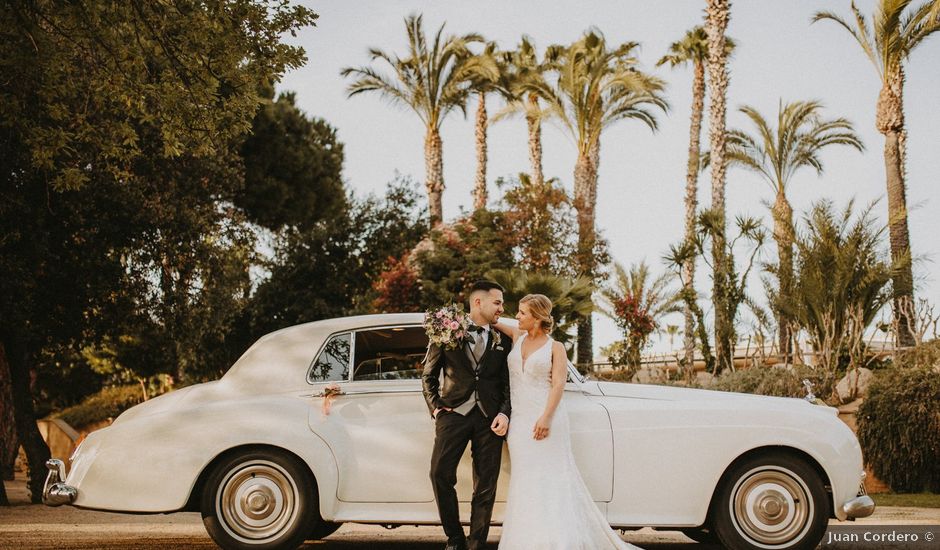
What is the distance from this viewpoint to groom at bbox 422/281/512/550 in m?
6.32

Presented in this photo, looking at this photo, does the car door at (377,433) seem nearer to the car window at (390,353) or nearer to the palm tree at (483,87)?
the car window at (390,353)

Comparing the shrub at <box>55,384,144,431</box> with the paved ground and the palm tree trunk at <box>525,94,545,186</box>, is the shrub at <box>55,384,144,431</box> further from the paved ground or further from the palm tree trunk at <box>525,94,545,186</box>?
the paved ground

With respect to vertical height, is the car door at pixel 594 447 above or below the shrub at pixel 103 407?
above

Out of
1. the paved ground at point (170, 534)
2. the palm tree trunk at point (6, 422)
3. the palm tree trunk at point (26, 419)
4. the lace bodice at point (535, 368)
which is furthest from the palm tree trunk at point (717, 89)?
the lace bodice at point (535, 368)

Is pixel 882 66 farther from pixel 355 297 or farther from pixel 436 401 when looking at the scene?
pixel 436 401

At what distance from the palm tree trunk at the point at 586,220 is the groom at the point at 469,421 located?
18754mm

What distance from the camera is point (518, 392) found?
655 centimetres

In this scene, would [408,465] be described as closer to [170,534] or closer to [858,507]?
[858,507]

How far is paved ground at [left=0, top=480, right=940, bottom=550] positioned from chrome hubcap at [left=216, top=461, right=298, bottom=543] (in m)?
1.24

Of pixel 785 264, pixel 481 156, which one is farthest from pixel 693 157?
pixel 785 264

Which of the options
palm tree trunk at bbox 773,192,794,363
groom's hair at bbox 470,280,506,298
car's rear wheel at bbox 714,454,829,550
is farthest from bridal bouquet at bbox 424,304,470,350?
palm tree trunk at bbox 773,192,794,363

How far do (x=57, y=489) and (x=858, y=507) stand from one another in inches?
226

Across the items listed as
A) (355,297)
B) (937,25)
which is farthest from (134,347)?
(937,25)

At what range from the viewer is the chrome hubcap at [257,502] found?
21.8 ft
